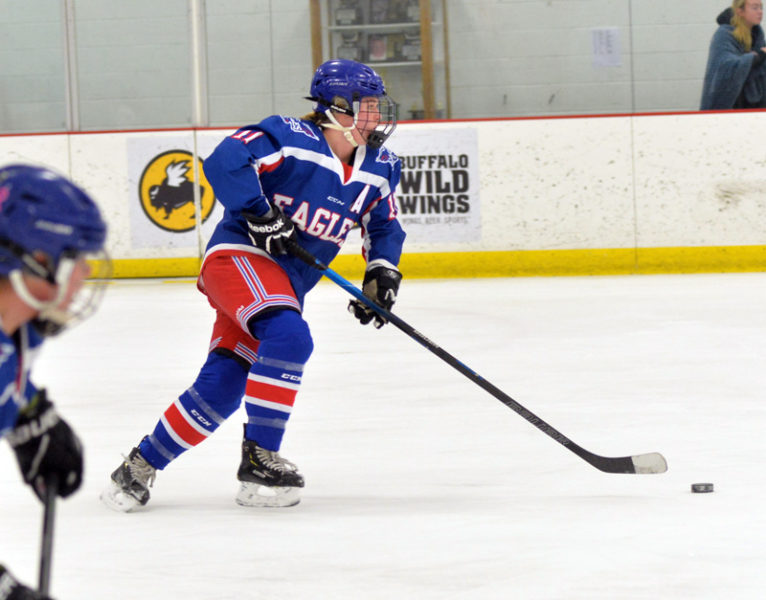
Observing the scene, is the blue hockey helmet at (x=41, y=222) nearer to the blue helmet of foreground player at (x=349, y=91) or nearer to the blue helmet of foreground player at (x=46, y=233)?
the blue helmet of foreground player at (x=46, y=233)

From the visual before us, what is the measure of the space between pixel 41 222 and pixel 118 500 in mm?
1437

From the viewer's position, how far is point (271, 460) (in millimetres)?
A: 2574

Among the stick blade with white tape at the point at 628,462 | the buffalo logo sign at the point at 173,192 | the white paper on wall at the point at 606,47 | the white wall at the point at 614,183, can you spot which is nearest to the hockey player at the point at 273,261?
the stick blade with white tape at the point at 628,462

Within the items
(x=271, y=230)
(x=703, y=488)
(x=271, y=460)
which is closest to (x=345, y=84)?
(x=271, y=230)

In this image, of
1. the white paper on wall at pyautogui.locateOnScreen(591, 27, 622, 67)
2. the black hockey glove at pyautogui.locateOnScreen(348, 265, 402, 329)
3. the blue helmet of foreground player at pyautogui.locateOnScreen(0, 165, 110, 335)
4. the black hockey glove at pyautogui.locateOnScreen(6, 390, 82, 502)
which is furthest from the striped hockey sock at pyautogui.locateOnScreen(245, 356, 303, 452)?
the white paper on wall at pyautogui.locateOnScreen(591, 27, 622, 67)

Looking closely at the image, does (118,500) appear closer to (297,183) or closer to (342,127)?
(297,183)

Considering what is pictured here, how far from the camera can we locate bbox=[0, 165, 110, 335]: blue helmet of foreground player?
1.21 metres

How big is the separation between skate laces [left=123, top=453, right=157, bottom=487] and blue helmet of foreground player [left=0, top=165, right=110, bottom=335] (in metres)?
1.36

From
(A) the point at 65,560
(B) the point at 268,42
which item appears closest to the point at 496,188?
(B) the point at 268,42

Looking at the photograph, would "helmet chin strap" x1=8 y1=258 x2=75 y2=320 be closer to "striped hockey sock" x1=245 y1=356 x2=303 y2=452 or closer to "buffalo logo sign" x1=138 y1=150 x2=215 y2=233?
"striped hockey sock" x1=245 y1=356 x2=303 y2=452

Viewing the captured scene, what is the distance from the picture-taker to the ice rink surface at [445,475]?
2.04 m

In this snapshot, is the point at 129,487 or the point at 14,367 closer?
the point at 14,367

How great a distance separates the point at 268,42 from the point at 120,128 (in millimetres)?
1141

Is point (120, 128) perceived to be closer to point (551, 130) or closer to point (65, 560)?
point (551, 130)
